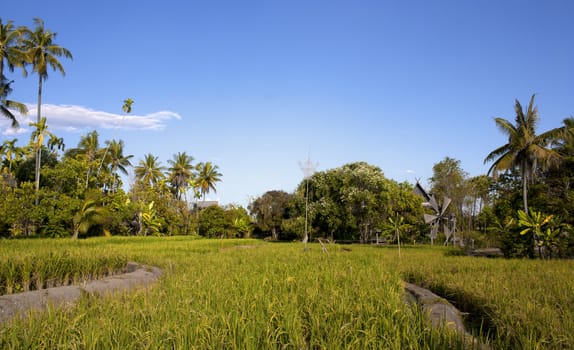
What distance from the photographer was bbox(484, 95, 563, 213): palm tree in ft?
58.6

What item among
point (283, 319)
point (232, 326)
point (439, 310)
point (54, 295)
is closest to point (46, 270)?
point (54, 295)

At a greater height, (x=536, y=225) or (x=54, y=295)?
(x=536, y=225)

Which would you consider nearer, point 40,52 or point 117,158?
point 40,52

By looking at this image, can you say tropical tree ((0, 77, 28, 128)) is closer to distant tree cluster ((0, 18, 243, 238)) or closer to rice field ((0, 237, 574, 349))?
distant tree cluster ((0, 18, 243, 238))

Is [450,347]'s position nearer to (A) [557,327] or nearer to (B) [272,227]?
(A) [557,327]

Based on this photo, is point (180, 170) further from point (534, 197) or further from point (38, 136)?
point (534, 197)

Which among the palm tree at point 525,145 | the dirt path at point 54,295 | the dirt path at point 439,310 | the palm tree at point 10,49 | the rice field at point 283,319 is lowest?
the dirt path at point 439,310

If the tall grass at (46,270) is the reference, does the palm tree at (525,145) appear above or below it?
above

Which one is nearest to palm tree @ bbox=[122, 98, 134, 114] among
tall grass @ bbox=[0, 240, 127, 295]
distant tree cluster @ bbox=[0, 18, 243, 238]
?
distant tree cluster @ bbox=[0, 18, 243, 238]

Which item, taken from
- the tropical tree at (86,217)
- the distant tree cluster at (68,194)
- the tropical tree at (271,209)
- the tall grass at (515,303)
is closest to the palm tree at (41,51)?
the distant tree cluster at (68,194)

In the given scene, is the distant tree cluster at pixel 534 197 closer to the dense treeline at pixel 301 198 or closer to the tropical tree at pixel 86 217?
the dense treeline at pixel 301 198

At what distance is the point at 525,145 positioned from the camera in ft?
60.0

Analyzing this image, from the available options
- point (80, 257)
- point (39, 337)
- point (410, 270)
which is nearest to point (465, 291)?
point (410, 270)

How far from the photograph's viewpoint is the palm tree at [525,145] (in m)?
17.9
